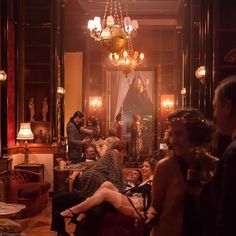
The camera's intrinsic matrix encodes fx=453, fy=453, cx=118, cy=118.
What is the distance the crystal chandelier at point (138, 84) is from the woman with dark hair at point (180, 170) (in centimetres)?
1350

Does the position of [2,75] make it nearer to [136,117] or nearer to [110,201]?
[110,201]

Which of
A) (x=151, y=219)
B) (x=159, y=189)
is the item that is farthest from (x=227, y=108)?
(x=151, y=219)

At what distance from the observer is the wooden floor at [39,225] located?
19.9 ft

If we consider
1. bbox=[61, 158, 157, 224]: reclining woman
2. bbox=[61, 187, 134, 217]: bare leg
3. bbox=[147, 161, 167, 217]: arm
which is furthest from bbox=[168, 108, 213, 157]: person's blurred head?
bbox=[61, 187, 134, 217]: bare leg

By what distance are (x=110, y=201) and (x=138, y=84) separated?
11.8 metres

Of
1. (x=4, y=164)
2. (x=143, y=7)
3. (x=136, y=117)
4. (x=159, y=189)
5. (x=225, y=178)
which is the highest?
(x=143, y=7)

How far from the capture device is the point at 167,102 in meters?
14.8

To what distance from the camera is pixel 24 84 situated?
30.9 ft

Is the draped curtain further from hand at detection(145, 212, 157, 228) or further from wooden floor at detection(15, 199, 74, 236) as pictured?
hand at detection(145, 212, 157, 228)

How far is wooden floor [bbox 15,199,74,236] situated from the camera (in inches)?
238

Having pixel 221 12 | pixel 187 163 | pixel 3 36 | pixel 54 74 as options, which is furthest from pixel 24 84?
pixel 187 163

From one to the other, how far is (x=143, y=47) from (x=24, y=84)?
645 cm

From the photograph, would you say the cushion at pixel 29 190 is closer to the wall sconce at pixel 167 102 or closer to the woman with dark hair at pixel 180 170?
the woman with dark hair at pixel 180 170

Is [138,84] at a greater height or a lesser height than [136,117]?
greater
